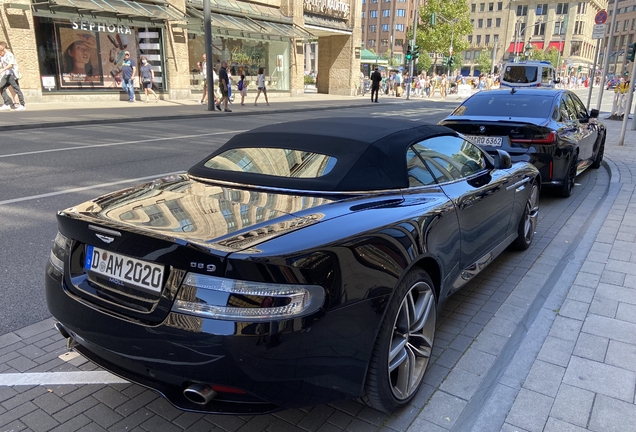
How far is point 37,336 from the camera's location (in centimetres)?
335

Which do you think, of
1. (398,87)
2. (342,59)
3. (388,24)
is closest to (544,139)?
(342,59)

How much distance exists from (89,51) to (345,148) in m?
22.1

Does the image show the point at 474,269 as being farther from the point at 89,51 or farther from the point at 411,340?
the point at 89,51

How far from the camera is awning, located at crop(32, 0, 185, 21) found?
19.1 metres

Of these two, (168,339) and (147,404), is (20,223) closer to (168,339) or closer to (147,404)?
(147,404)

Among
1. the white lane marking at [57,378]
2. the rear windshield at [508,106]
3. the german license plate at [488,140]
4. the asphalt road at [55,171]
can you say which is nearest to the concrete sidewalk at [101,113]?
the asphalt road at [55,171]

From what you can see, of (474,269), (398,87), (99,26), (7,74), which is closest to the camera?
(474,269)

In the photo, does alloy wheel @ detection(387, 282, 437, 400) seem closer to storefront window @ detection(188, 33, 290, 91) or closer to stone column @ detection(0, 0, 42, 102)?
stone column @ detection(0, 0, 42, 102)

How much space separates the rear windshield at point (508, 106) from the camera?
7039 mm

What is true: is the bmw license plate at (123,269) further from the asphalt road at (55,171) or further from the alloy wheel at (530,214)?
the alloy wheel at (530,214)

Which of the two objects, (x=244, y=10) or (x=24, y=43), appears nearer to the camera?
(x=24, y=43)

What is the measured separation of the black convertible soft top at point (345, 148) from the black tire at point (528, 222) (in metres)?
1.90

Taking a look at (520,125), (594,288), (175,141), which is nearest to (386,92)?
(175,141)

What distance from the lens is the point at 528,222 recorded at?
206 inches
